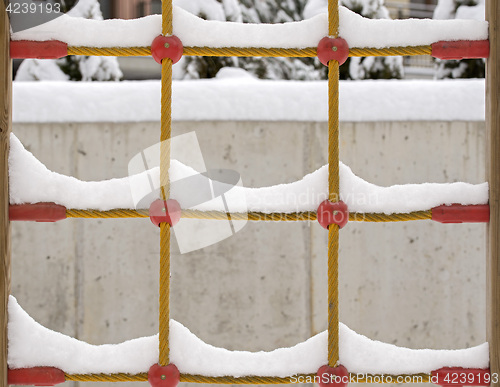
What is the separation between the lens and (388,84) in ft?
6.15

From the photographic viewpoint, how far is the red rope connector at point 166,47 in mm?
973

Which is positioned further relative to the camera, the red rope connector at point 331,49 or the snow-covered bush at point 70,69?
the snow-covered bush at point 70,69

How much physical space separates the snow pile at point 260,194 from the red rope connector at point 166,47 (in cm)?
20

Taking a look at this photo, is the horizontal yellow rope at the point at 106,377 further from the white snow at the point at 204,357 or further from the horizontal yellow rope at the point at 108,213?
the horizontal yellow rope at the point at 108,213

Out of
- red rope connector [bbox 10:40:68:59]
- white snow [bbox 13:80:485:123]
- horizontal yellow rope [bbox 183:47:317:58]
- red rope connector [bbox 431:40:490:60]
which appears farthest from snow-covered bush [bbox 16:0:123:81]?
red rope connector [bbox 431:40:490:60]

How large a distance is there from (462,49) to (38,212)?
2.66ft

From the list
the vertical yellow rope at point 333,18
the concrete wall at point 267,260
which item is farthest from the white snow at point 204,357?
the concrete wall at point 267,260

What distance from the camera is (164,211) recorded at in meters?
0.96

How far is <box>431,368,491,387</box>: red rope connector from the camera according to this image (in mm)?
957

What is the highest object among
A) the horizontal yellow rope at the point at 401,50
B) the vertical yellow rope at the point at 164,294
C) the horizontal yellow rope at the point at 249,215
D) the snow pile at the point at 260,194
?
the horizontal yellow rope at the point at 401,50

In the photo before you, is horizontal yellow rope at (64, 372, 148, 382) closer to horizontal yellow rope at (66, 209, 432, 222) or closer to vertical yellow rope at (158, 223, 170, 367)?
vertical yellow rope at (158, 223, 170, 367)

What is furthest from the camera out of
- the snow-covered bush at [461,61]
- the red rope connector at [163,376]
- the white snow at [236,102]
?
the snow-covered bush at [461,61]

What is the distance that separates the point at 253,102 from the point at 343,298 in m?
0.74

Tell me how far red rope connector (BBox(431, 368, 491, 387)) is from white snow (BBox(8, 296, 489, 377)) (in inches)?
0.5
